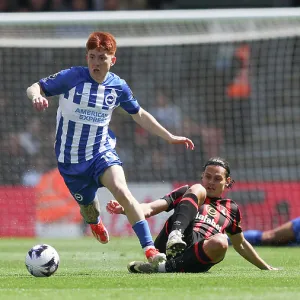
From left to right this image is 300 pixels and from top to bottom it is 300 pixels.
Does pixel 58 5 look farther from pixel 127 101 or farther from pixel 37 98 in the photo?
pixel 37 98

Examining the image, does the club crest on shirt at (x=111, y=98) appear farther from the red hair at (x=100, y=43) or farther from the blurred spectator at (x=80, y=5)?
the blurred spectator at (x=80, y=5)

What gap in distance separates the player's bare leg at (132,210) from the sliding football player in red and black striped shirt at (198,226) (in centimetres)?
10

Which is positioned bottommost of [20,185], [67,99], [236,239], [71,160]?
[20,185]

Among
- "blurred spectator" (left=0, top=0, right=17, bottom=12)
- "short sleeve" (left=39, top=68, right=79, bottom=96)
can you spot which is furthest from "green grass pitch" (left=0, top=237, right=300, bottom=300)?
"blurred spectator" (left=0, top=0, right=17, bottom=12)

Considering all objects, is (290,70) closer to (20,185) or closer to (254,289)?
(20,185)

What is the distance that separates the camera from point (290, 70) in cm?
1605

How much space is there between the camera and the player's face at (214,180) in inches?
289

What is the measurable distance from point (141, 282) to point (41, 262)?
3.13ft

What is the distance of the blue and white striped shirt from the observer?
7.43m

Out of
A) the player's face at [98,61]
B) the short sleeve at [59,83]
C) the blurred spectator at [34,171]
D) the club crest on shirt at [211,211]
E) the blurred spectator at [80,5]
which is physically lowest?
the blurred spectator at [34,171]

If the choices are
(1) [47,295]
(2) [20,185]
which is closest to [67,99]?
(1) [47,295]

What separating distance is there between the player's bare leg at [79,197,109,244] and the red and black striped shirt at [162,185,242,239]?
1.19 m

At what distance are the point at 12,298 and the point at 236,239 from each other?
2645 millimetres

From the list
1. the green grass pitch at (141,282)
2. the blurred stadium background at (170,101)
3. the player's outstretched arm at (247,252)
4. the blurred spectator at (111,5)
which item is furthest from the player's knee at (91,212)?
the blurred spectator at (111,5)
